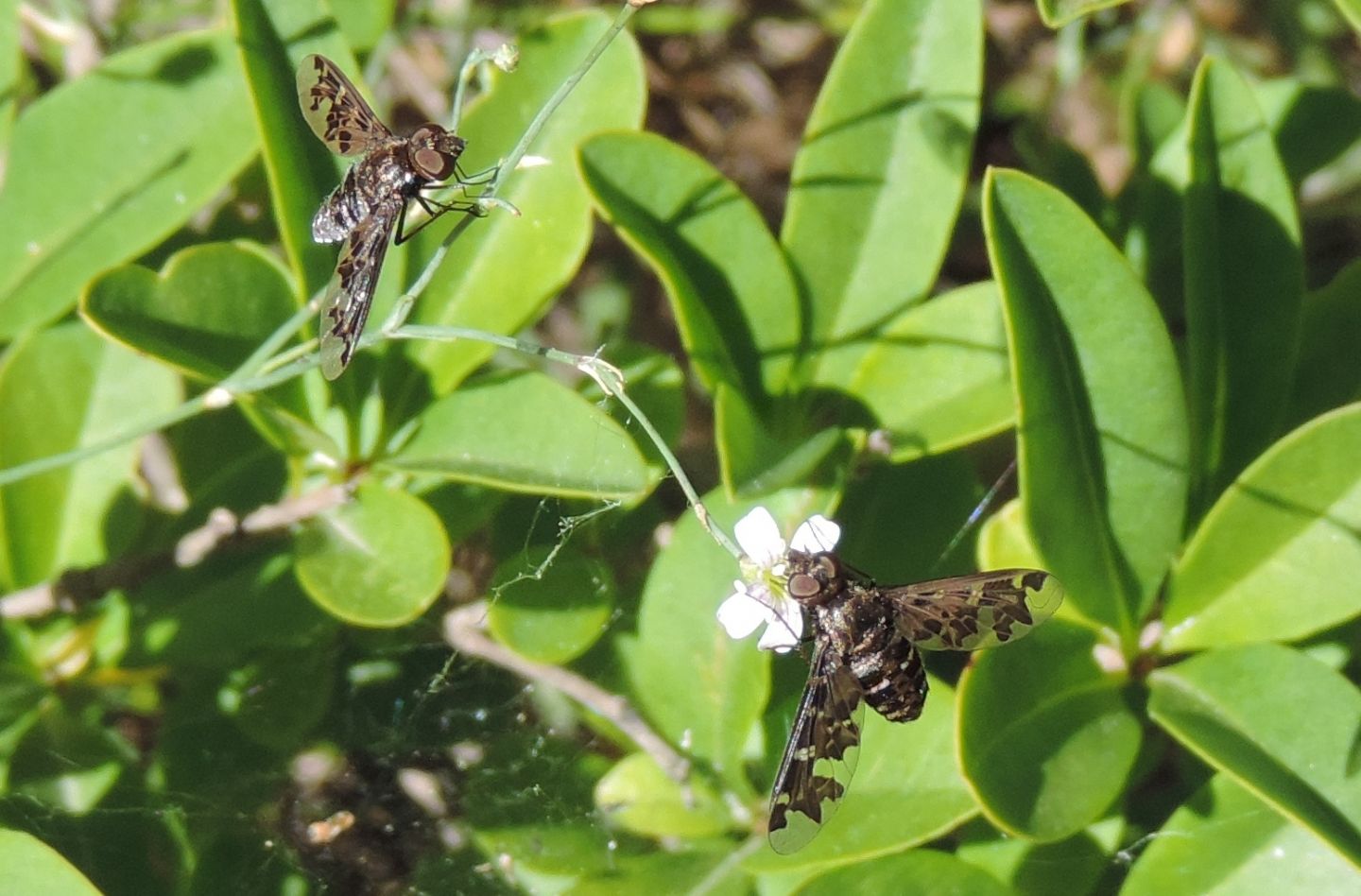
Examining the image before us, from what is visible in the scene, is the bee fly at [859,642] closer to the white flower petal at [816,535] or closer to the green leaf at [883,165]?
the white flower petal at [816,535]

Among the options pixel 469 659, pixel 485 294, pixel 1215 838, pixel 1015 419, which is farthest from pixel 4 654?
pixel 1215 838

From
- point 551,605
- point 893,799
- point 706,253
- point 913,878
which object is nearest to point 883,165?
point 706,253

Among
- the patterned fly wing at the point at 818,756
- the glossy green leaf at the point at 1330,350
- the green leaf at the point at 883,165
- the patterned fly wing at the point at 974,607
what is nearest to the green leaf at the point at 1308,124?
the glossy green leaf at the point at 1330,350

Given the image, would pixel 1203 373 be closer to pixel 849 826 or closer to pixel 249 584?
pixel 849 826

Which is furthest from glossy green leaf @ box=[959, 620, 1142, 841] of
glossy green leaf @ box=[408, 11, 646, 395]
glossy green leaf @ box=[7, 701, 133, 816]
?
glossy green leaf @ box=[7, 701, 133, 816]

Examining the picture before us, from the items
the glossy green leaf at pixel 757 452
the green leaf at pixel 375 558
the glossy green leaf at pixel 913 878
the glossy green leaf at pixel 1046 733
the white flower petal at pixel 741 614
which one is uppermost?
the green leaf at pixel 375 558

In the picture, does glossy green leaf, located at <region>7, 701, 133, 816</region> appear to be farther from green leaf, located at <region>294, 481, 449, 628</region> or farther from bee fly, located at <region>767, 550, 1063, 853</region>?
bee fly, located at <region>767, 550, 1063, 853</region>
